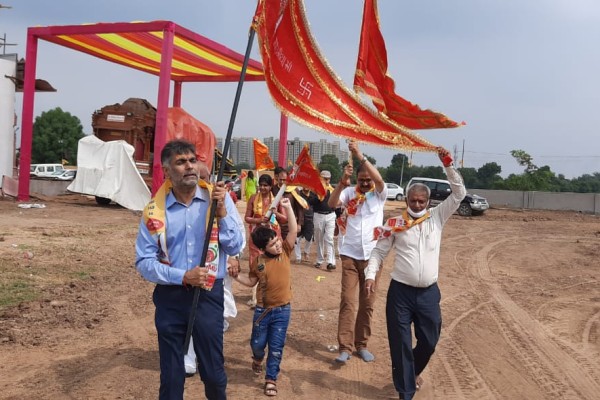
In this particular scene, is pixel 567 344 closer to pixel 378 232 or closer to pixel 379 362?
pixel 379 362

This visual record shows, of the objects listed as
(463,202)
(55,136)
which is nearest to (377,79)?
(463,202)

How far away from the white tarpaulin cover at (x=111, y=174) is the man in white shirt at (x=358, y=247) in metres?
11.7

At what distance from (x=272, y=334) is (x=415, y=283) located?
1.26 m

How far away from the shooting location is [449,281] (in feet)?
33.1

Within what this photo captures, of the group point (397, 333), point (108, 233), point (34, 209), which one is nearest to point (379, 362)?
point (397, 333)

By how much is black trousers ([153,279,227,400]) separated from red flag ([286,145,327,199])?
2.61 metres

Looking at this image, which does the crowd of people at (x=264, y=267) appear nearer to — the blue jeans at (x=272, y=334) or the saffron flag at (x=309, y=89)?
the blue jeans at (x=272, y=334)

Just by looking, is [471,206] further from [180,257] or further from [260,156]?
[180,257]

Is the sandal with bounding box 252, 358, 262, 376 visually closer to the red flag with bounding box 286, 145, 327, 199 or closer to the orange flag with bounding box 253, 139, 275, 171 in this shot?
the red flag with bounding box 286, 145, 327, 199

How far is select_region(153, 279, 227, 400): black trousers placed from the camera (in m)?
3.21

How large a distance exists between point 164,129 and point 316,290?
8.11 metres

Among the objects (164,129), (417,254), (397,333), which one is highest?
(164,129)

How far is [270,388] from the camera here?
4.50 m

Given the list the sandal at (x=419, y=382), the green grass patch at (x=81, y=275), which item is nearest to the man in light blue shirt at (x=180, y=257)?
the sandal at (x=419, y=382)
